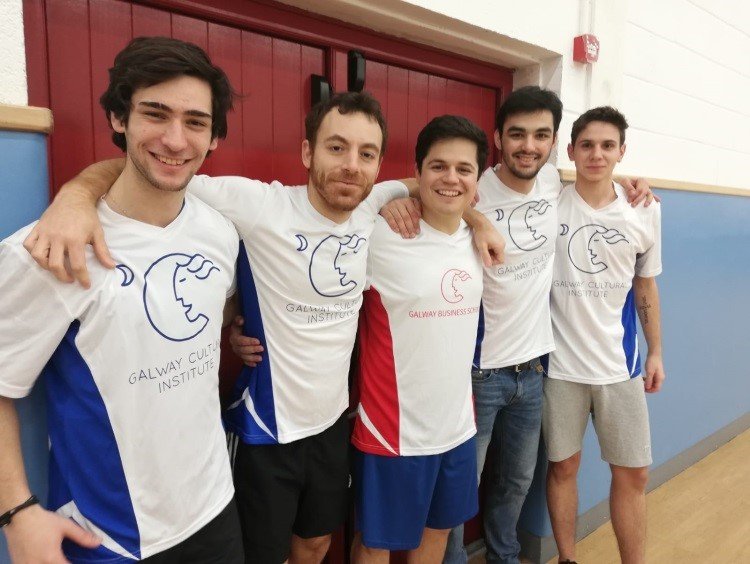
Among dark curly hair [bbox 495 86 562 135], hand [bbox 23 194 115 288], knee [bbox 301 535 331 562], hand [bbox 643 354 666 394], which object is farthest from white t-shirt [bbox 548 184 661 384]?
hand [bbox 23 194 115 288]

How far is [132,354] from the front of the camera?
0.91 metres

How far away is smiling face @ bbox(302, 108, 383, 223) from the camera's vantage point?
122 cm

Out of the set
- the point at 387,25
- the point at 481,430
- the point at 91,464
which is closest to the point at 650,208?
the point at 481,430

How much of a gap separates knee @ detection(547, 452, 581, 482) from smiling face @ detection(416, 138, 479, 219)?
43.4 inches

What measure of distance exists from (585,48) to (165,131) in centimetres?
176

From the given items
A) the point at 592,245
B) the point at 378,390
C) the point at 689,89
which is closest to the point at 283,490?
the point at 378,390

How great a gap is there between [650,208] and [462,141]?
2.94ft

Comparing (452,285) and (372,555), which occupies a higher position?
(452,285)

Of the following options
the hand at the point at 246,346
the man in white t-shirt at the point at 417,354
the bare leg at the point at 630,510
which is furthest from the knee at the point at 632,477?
the hand at the point at 246,346

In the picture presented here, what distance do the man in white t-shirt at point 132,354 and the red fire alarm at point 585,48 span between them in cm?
159

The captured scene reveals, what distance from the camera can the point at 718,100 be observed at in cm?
294

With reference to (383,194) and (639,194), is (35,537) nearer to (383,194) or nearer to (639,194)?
(383,194)

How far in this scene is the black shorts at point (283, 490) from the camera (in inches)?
49.3

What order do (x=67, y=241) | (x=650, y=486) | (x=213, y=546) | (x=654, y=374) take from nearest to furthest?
(x=67, y=241) → (x=213, y=546) → (x=654, y=374) → (x=650, y=486)
